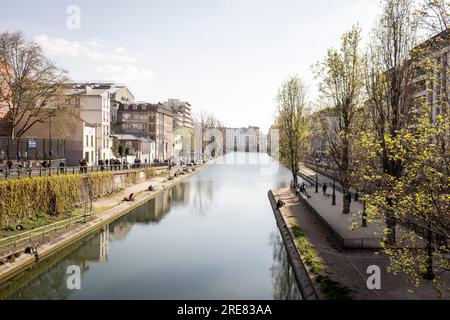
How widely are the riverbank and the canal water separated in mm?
548

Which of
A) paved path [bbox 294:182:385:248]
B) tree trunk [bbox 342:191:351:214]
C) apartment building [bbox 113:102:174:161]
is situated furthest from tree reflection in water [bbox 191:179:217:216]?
apartment building [bbox 113:102:174:161]

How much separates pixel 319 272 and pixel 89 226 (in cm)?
2152

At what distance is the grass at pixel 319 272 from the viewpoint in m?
16.9

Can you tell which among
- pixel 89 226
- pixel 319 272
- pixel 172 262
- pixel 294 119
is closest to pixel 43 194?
pixel 89 226

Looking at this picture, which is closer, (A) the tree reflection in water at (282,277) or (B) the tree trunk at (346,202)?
(A) the tree reflection in water at (282,277)

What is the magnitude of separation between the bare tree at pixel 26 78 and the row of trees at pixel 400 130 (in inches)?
1271

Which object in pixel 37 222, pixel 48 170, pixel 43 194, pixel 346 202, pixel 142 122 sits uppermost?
pixel 142 122

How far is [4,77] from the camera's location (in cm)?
4353

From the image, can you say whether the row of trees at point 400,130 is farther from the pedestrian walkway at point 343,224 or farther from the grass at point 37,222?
the grass at point 37,222

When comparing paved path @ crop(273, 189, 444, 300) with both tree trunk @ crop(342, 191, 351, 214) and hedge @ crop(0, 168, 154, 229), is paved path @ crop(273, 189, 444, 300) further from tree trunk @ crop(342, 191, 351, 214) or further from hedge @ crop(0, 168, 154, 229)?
hedge @ crop(0, 168, 154, 229)

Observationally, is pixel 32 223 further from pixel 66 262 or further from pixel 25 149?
pixel 25 149

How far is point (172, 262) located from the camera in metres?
26.6

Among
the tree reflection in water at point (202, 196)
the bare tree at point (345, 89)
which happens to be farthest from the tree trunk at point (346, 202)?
the tree reflection in water at point (202, 196)
